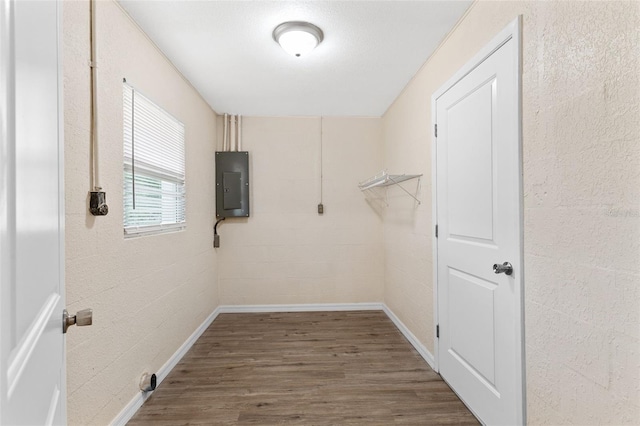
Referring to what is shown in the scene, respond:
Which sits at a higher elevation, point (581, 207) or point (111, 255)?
point (581, 207)

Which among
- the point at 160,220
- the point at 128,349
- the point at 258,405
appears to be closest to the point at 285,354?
the point at 258,405

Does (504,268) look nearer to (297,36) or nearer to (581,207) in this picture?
(581,207)

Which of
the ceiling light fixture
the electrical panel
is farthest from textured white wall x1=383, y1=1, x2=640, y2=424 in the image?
the electrical panel

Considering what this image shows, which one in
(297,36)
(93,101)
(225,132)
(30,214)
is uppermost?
(297,36)

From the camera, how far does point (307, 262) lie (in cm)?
380

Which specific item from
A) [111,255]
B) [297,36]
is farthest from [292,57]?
[111,255]

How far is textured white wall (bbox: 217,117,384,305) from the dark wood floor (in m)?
0.69

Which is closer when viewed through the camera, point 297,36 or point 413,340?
point 297,36

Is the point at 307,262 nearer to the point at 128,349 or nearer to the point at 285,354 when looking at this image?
the point at 285,354

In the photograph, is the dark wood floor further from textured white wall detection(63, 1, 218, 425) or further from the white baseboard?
textured white wall detection(63, 1, 218, 425)

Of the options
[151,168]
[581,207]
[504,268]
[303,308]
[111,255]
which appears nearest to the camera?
[581,207]

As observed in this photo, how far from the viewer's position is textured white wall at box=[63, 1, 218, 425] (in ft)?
4.58

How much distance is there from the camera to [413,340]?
2.76 meters

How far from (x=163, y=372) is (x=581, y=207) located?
2751 mm
